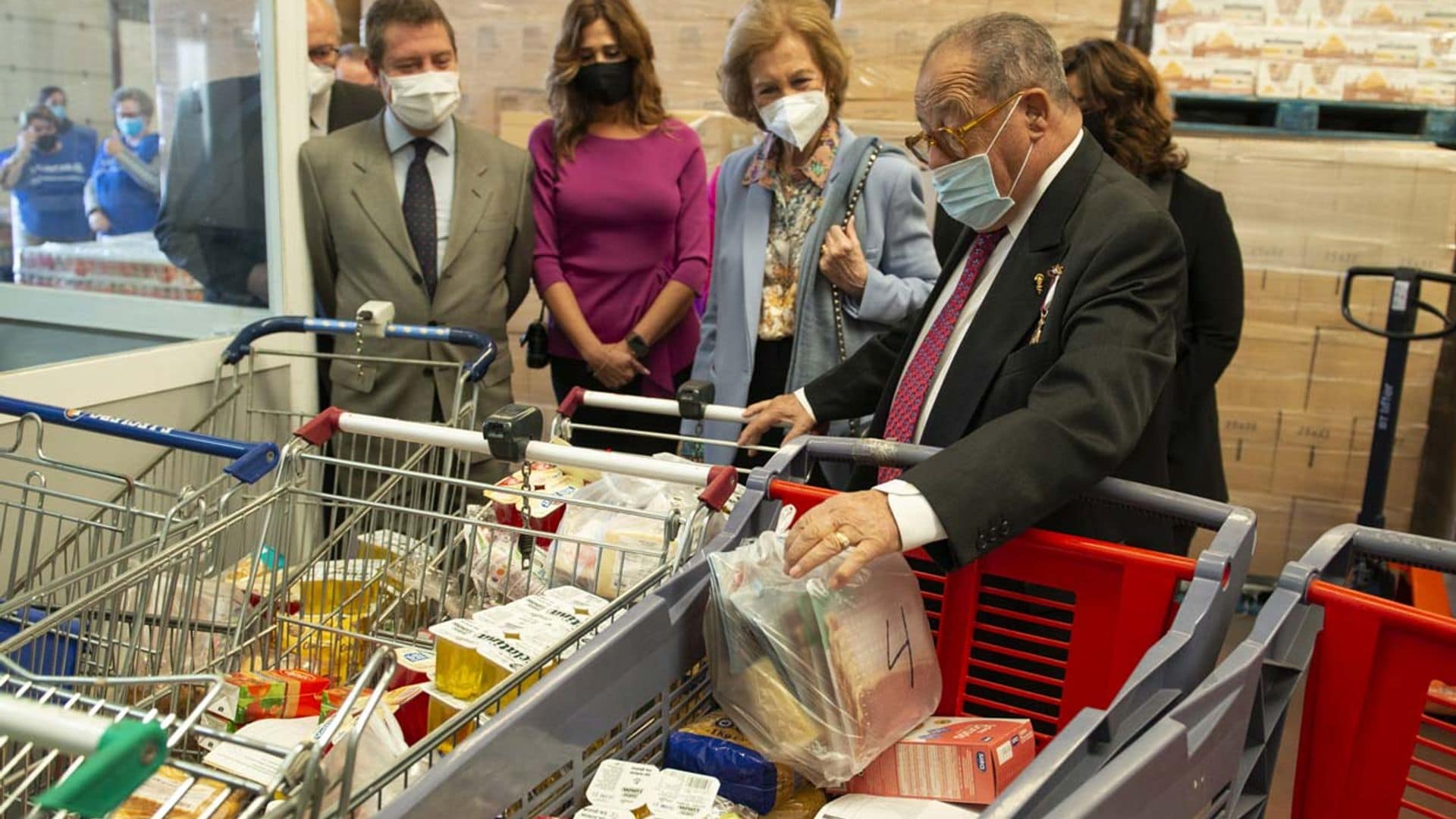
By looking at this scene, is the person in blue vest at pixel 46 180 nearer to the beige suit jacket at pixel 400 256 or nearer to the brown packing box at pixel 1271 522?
the beige suit jacket at pixel 400 256

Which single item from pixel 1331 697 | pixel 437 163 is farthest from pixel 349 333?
pixel 1331 697

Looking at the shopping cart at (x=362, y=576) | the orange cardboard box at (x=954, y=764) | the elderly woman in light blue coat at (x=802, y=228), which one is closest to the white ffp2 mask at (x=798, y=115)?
the elderly woman in light blue coat at (x=802, y=228)

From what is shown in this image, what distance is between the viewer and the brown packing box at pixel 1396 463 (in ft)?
12.9

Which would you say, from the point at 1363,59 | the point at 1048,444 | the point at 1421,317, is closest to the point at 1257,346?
the point at 1421,317

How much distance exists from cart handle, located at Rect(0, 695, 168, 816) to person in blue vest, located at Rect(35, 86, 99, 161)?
8.88 ft

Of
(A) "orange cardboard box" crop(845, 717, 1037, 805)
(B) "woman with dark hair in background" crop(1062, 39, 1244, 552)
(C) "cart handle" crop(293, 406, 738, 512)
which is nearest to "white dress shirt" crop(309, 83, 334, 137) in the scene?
(C) "cart handle" crop(293, 406, 738, 512)

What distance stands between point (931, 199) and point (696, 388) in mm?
2108

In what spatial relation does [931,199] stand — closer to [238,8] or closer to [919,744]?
[238,8]

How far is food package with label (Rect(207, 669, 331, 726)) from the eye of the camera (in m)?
1.54

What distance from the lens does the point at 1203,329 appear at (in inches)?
118

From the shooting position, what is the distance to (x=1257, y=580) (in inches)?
162

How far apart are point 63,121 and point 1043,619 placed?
283 centimetres

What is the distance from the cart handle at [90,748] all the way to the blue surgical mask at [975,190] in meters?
1.25

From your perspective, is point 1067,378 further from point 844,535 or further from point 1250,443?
point 1250,443
